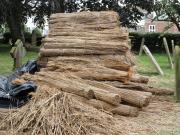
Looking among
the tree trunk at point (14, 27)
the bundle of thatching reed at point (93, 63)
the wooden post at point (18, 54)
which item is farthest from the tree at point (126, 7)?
the bundle of thatching reed at point (93, 63)

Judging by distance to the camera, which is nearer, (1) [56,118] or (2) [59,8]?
(1) [56,118]

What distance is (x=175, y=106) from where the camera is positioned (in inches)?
434

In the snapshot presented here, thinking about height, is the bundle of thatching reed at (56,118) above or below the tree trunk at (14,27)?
above

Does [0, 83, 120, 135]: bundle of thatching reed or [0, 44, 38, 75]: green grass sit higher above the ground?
[0, 83, 120, 135]: bundle of thatching reed

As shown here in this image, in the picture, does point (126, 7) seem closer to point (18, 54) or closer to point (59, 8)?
point (59, 8)

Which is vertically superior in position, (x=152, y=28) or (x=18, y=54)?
(x=18, y=54)

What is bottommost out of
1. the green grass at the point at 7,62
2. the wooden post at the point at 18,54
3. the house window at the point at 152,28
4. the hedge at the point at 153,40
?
the house window at the point at 152,28

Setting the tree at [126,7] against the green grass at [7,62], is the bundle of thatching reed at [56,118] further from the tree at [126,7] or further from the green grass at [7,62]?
the tree at [126,7]

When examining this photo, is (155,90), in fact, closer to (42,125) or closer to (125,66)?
(125,66)

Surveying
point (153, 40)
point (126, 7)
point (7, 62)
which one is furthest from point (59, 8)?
point (7, 62)

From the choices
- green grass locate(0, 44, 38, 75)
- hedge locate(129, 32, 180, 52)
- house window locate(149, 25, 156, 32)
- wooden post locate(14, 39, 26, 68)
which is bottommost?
house window locate(149, 25, 156, 32)

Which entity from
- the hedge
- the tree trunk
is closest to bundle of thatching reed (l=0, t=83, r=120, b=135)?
the tree trunk

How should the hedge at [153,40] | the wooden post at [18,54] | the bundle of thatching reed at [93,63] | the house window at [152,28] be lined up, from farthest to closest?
the house window at [152,28]
the hedge at [153,40]
the wooden post at [18,54]
the bundle of thatching reed at [93,63]

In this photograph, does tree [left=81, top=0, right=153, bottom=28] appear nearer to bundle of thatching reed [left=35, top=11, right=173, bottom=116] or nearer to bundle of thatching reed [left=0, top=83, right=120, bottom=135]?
bundle of thatching reed [left=35, top=11, right=173, bottom=116]
